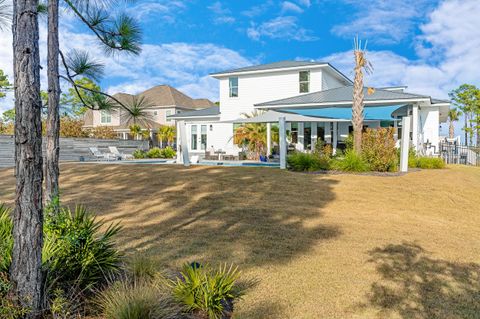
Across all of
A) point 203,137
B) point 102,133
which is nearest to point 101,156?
point 203,137

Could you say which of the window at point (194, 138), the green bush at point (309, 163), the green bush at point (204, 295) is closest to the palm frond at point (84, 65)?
the green bush at point (204, 295)

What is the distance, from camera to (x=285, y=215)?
10.6 meters

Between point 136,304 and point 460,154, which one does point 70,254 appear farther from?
point 460,154

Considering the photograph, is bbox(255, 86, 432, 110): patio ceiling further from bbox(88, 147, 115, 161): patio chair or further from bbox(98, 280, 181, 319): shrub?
bbox(98, 280, 181, 319): shrub

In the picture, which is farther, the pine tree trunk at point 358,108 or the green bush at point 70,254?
the pine tree trunk at point 358,108

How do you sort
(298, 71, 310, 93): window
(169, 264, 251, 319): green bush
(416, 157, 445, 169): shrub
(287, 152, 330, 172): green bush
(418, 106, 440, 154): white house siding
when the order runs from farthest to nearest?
(298, 71, 310, 93): window < (418, 106, 440, 154): white house siding < (416, 157, 445, 169): shrub < (287, 152, 330, 172): green bush < (169, 264, 251, 319): green bush

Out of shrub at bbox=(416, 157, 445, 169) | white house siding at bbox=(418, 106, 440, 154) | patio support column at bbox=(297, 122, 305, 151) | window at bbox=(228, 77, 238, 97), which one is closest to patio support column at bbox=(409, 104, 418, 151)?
shrub at bbox=(416, 157, 445, 169)

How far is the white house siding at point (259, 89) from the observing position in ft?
100

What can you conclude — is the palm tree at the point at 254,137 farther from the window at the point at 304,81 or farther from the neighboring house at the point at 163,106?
the neighboring house at the point at 163,106

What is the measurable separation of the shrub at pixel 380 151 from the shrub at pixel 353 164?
0.36 meters

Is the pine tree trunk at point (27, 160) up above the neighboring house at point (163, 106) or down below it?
below

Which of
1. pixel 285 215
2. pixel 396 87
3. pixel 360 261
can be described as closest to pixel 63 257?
pixel 360 261

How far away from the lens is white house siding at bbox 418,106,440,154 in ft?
97.6

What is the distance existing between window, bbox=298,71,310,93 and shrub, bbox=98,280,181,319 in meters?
27.5
